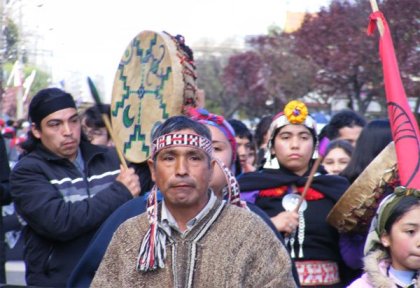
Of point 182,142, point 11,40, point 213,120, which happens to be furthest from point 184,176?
point 11,40

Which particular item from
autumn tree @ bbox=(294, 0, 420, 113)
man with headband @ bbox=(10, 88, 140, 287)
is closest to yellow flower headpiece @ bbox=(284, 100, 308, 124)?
man with headband @ bbox=(10, 88, 140, 287)

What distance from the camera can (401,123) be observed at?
462 cm

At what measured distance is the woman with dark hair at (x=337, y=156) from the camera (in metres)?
7.02

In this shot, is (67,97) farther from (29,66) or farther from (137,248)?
(29,66)

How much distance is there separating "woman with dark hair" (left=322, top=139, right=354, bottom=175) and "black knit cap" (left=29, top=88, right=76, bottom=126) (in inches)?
92.0

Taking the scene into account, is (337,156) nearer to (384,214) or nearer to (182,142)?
(384,214)

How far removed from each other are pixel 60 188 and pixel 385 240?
A: 5.85 feet

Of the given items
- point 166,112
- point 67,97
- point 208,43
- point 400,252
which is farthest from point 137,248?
point 208,43

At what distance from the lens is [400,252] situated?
4121 mm

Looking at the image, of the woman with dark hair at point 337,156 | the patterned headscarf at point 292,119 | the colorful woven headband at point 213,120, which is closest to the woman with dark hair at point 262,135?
the woman with dark hair at point 337,156

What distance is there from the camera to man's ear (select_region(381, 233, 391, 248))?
420cm

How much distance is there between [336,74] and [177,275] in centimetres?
2337

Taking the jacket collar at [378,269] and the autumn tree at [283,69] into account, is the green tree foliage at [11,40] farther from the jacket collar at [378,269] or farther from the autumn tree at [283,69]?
the autumn tree at [283,69]

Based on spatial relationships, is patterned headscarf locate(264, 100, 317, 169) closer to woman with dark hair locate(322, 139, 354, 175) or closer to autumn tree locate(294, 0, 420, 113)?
woman with dark hair locate(322, 139, 354, 175)
